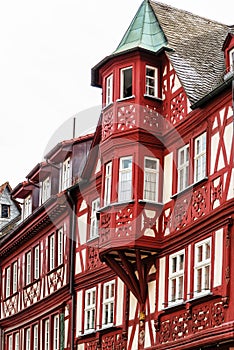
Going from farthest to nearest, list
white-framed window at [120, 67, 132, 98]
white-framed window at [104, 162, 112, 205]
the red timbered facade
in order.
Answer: white-framed window at [120, 67, 132, 98] → white-framed window at [104, 162, 112, 205] → the red timbered facade

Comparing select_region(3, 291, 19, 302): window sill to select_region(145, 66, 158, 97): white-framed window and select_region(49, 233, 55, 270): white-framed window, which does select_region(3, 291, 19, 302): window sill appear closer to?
select_region(49, 233, 55, 270): white-framed window

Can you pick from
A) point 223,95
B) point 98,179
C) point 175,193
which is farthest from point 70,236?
point 223,95

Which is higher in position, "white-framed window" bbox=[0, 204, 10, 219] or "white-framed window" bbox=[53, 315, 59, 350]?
"white-framed window" bbox=[0, 204, 10, 219]

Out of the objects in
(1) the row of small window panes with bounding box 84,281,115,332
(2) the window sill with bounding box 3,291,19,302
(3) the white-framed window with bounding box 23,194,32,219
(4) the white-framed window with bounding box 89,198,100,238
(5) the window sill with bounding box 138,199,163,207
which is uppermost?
(3) the white-framed window with bounding box 23,194,32,219

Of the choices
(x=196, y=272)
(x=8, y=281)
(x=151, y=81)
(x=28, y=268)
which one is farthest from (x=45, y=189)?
(x=196, y=272)

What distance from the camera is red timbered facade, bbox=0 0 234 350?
24.6 meters

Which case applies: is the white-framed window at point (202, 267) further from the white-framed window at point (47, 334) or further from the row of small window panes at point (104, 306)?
the white-framed window at point (47, 334)

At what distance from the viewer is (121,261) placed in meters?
28.5

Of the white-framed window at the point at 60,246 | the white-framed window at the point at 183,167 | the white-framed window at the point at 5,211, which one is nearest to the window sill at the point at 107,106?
the white-framed window at the point at 183,167

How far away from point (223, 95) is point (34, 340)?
57.7ft

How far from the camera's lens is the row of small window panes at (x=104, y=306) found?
30422 millimetres

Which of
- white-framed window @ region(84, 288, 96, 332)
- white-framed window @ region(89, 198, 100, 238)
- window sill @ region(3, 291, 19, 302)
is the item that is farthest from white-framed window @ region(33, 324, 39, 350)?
white-framed window @ region(89, 198, 100, 238)

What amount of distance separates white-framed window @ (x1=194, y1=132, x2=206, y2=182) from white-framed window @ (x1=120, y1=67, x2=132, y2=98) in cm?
350

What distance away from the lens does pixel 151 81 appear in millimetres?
28797
